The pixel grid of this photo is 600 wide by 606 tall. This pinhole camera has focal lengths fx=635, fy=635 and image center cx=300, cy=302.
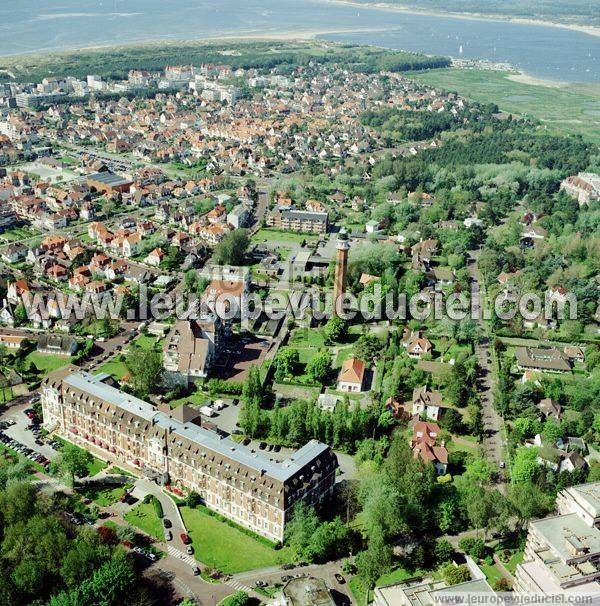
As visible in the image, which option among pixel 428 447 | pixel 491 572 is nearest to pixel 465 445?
pixel 428 447

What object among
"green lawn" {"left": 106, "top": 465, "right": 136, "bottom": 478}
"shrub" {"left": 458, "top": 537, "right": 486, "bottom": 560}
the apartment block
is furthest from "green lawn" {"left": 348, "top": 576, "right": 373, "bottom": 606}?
the apartment block

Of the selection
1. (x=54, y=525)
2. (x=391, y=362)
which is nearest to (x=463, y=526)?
(x=391, y=362)

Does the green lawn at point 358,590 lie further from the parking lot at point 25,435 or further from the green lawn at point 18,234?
the green lawn at point 18,234

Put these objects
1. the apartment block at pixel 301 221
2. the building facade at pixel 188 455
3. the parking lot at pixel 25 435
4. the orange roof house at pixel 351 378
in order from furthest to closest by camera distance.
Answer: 1. the apartment block at pixel 301 221
2. the orange roof house at pixel 351 378
3. the parking lot at pixel 25 435
4. the building facade at pixel 188 455

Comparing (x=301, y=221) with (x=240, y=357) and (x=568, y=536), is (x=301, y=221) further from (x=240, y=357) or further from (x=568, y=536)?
(x=568, y=536)

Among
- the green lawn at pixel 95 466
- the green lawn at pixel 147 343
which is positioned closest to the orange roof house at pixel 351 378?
the green lawn at pixel 147 343

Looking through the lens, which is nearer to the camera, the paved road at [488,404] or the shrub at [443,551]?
the shrub at [443,551]

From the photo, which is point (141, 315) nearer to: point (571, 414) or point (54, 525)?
point (54, 525)
